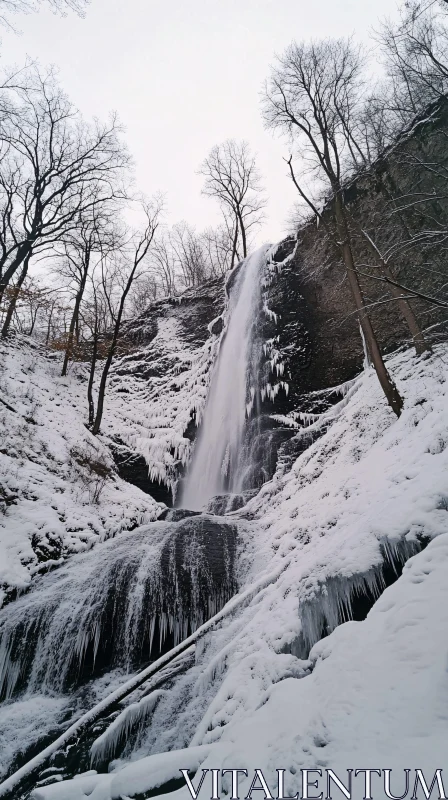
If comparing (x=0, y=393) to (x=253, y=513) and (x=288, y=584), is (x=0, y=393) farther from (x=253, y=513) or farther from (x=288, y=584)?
(x=288, y=584)

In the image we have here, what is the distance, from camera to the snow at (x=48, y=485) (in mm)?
6590

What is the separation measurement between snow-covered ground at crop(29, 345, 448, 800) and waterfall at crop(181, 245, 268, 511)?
4.39m

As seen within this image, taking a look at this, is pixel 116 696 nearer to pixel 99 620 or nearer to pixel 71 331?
pixel 99 620

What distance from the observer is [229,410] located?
12727 mm

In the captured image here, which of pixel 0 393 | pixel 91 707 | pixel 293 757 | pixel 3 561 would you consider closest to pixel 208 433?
pixel 0 393

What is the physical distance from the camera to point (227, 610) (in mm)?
5316

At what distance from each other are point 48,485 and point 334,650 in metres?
6.93

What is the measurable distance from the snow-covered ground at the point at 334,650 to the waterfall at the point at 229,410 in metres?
4.39

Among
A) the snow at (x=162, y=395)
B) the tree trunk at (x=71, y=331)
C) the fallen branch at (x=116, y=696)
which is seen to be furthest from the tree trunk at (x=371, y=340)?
the tree trunk at (x=71, y=331)

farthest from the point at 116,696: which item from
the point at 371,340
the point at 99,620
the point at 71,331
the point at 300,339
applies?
the point at 71,331

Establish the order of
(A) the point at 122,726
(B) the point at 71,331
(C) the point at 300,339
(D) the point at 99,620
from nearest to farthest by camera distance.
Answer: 1. (A) the point at 122,726
2. (D) the point at 99,620
3. (C) the point at 300,339
4. (B) the point at 71,331

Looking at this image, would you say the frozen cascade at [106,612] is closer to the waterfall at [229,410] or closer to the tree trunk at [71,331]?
the waterfall at [229,410]

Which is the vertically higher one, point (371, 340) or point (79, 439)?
point (79, 439)

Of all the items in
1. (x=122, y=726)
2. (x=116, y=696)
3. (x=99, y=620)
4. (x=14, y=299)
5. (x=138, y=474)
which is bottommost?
(x=122, y=726)
